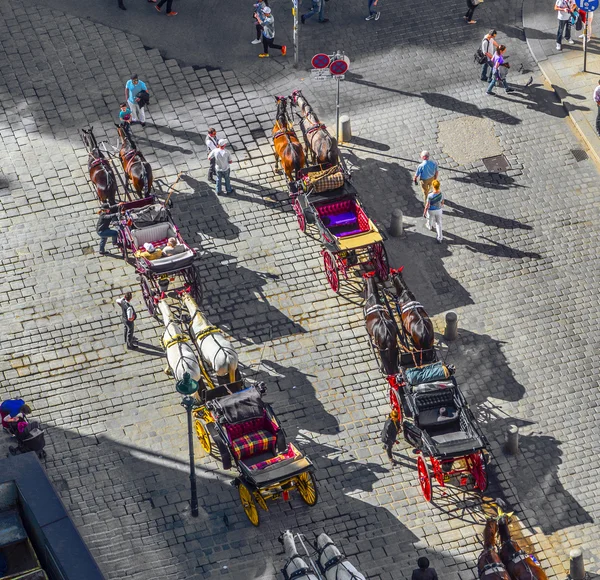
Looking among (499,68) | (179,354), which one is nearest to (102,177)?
(179,354)

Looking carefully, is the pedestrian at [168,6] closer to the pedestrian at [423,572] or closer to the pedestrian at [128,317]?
the pedestrian at [128,317]

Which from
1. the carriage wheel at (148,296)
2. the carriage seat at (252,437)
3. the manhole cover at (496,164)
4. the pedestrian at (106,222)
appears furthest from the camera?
the manhole cover at (496,164)

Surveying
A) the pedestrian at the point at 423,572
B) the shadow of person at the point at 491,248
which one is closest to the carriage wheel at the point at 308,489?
the pedestrian at the point at 423,572

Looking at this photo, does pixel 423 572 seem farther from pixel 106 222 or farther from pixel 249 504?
pixel 106 222

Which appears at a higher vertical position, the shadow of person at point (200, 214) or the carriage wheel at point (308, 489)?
the shadow of person at point (200, 214)

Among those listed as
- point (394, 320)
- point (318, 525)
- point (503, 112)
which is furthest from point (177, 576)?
point (503, 112)

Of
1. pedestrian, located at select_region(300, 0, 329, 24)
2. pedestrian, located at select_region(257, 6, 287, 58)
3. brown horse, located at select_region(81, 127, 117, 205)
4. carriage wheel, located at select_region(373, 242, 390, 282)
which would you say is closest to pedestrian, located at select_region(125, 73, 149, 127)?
brown horse, located at select_region(81, 127, 117, 205)

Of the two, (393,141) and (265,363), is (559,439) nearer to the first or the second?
(265,363)
